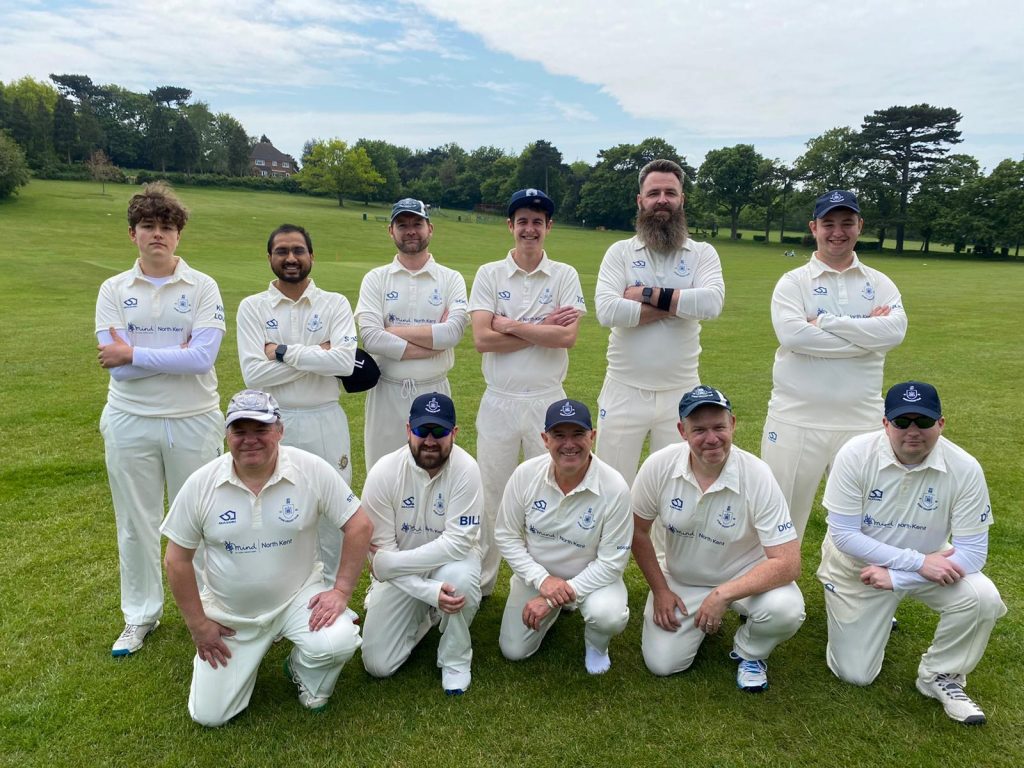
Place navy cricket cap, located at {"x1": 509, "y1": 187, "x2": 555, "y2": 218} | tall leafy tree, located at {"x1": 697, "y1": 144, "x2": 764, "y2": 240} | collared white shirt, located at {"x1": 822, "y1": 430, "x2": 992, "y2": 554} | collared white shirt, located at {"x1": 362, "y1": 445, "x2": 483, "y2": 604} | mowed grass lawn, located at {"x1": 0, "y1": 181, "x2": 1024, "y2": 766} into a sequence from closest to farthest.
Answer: mowed grass lawn, located at {"x1": 0, "y1": 181, "x2": 1024, "y2": 766} → collared white shirt, located at {"x1": 822, "y1": 430, "x2": 992, "y2": 554} → collared white shirt, located at {"x1": 362, "y1": 445, "x2": 483, "y2": 604} → navy cricket cap, located at {"x1": 509, "y1": 187, "x2": 555, "y2": 218} → tall leafy tree, located at {"x1": 697, "y1": 144, "x2": 764, "y2": 240}

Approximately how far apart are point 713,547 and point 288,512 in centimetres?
258

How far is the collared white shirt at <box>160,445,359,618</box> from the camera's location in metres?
3.73

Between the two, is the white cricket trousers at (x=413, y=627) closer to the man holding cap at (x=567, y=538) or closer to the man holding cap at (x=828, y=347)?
the man holding cap at (x=567, y=538)

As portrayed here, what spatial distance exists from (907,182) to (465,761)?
251 ft

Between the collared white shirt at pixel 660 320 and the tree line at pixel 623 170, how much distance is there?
48.1m

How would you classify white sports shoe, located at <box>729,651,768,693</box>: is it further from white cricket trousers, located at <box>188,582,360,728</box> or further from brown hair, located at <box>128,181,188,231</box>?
brown hair, located at <box>128,181,188,231</box>

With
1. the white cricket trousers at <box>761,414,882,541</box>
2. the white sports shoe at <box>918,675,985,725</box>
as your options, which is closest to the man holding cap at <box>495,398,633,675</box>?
the white cricket trousers at <box>761,414,882,541</box>

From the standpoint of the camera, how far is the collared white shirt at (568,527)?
420 cm

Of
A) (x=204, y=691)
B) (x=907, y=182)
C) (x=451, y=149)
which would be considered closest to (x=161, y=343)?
(x=204, y=691)

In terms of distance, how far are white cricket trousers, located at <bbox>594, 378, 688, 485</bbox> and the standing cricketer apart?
9.24 ft

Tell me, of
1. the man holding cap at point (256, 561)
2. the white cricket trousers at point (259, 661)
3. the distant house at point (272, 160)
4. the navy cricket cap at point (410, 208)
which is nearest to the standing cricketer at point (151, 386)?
the man holding cap at point (256, 561)

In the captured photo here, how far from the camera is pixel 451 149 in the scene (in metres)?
123

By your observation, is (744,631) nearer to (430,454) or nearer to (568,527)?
(568,527)

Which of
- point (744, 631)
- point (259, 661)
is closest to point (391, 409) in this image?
point (259, 661)
